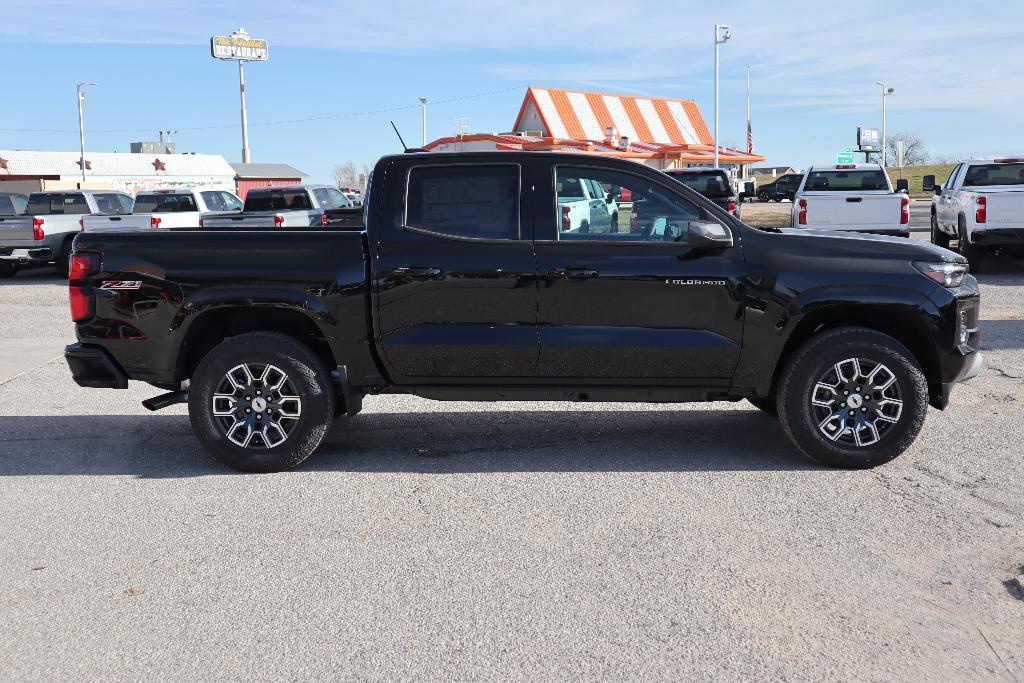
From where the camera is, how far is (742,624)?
4102 millimetres

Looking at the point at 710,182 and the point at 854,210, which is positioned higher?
the point at 710,182

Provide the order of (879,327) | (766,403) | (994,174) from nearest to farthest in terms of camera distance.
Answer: (879,327) → (766,403) → (994,174)

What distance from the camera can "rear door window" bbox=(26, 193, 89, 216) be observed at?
22.0 meters

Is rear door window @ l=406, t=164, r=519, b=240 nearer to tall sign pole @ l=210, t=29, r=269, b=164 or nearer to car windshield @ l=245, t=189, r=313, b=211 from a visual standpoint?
car windshield @ l=245, t=189, r=313, b=211

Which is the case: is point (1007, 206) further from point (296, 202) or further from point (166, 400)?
point (166, 400)

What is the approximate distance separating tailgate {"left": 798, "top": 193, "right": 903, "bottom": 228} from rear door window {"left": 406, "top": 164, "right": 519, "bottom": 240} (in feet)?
44.7

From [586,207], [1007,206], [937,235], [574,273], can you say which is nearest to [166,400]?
[574,273]

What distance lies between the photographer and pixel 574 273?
630 centimetres

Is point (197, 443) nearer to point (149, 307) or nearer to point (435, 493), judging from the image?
point (149, 307)

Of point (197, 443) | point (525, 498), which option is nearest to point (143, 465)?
point (197, 443)

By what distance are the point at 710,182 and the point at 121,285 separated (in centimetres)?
1510

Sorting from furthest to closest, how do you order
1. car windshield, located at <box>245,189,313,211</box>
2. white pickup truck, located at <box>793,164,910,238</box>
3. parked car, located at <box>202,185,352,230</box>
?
car windshield, located at <box>245,189,313,211</box>, parked car, located at <box>202,185,352,230</box>, white pickup truck, located at <box>793,164,910,238</box>

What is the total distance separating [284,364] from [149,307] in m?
0.91

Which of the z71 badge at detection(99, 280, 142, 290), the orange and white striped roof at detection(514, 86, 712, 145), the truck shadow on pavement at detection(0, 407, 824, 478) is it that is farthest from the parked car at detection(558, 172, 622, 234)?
the orange and white striped roof at detection(514, 86, 712, 145)
